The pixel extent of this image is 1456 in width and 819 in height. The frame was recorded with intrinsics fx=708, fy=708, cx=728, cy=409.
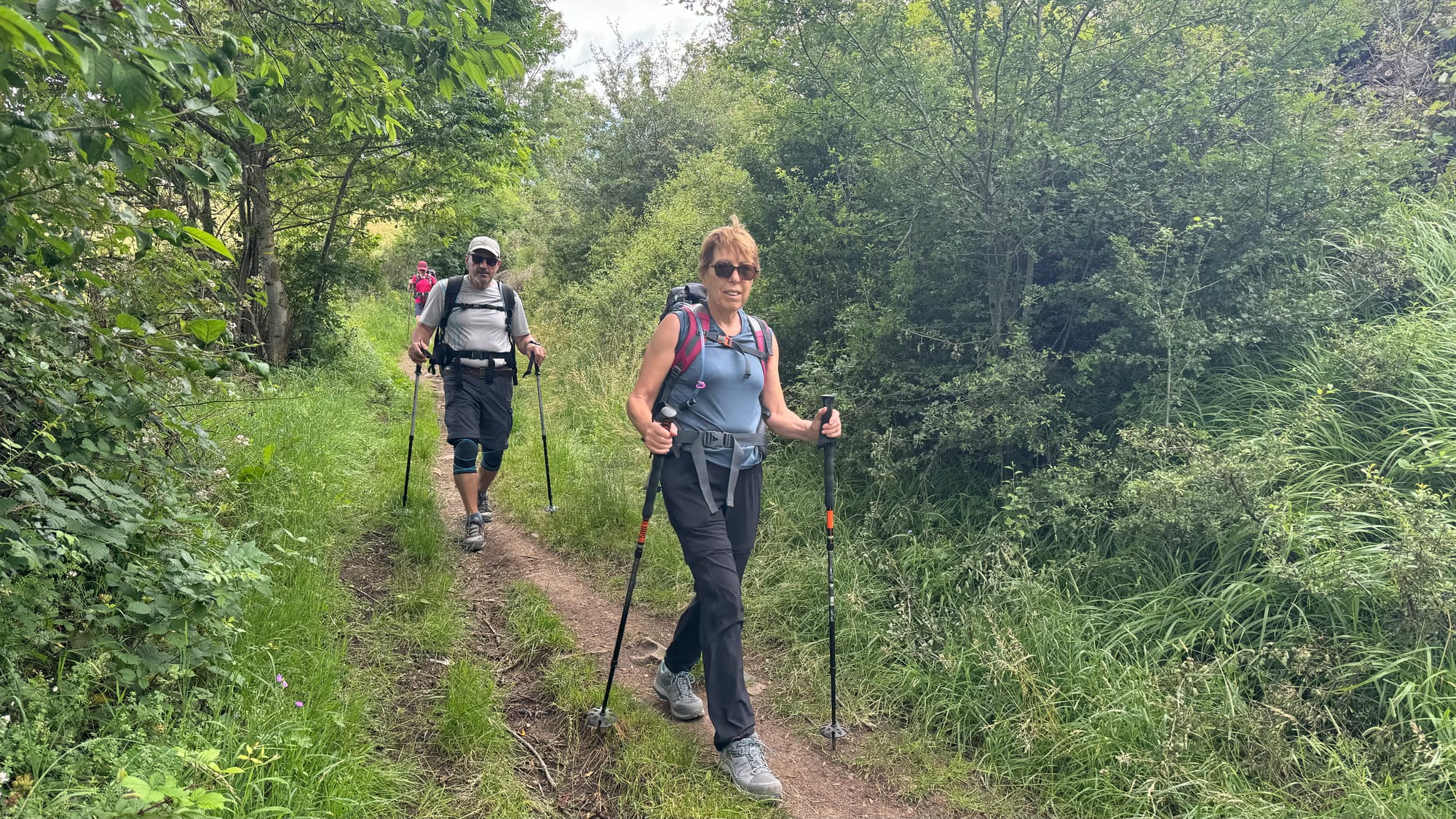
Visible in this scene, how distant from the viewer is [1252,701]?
3357mm

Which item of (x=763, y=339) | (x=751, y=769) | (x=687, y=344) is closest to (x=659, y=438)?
(x=687, y=344)

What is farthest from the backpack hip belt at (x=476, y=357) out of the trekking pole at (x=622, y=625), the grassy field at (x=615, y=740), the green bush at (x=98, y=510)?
the trekking pole at (x=622, y=625)

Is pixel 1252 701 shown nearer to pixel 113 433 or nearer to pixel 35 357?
pixel 113 433

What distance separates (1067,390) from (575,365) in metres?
8.55

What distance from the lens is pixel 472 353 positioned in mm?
5867

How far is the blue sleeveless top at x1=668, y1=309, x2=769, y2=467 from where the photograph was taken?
11.2 feet

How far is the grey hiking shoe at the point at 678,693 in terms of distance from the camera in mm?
3779

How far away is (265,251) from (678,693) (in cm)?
861

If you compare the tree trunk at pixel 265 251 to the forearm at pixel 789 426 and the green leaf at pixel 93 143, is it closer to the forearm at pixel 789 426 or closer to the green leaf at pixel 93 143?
the green leaf at pixel 93 143

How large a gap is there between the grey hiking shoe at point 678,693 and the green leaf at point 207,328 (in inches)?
105

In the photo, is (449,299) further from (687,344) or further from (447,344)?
(687,344)

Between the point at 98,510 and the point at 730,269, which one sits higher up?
the point at 730,269

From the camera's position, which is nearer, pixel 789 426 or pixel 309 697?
pixel 309 697

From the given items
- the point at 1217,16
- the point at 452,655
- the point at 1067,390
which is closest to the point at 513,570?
the point at 452,655
